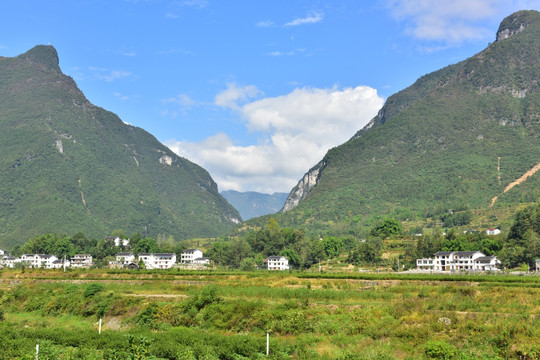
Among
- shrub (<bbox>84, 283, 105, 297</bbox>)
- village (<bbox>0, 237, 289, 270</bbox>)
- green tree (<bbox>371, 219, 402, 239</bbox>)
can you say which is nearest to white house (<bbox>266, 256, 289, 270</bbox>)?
village (<bbox>0, 237, 289, 270</bbox>)

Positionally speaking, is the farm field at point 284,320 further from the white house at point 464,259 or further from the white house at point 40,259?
the white house at point 40,259

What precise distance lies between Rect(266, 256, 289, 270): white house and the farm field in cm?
5650

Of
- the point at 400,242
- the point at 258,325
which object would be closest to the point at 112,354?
the point at 258,325

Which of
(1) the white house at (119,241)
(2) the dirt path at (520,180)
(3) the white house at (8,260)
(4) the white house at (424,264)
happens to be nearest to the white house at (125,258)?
(1) the white house at (119,241)

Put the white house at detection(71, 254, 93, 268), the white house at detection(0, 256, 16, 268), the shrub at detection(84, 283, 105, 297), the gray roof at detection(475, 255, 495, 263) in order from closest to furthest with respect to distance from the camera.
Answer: the shrub at detection(84, 283, 105, 297) < the gray roof at detection(475, 255, 495, 263) < the white house at detection(71, 254, 93, 268) < the white house at detection(0, 256, 16, 268)

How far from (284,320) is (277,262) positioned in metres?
82.0

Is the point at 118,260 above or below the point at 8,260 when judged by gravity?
below

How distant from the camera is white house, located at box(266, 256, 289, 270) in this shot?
120 m

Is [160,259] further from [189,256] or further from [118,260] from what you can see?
[189,256]

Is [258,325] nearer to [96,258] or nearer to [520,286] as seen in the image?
[520,286]

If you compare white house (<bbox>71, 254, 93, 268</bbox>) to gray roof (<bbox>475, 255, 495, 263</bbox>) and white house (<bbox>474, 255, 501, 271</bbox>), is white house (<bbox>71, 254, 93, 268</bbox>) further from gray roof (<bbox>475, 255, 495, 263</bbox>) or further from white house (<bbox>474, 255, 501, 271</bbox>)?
gray roof (<bbox>475, 255, 495, 263</bbox>)

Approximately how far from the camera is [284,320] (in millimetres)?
38750

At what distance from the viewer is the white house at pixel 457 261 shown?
9631cm

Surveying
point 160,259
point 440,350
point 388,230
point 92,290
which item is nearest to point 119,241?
point 160,259
